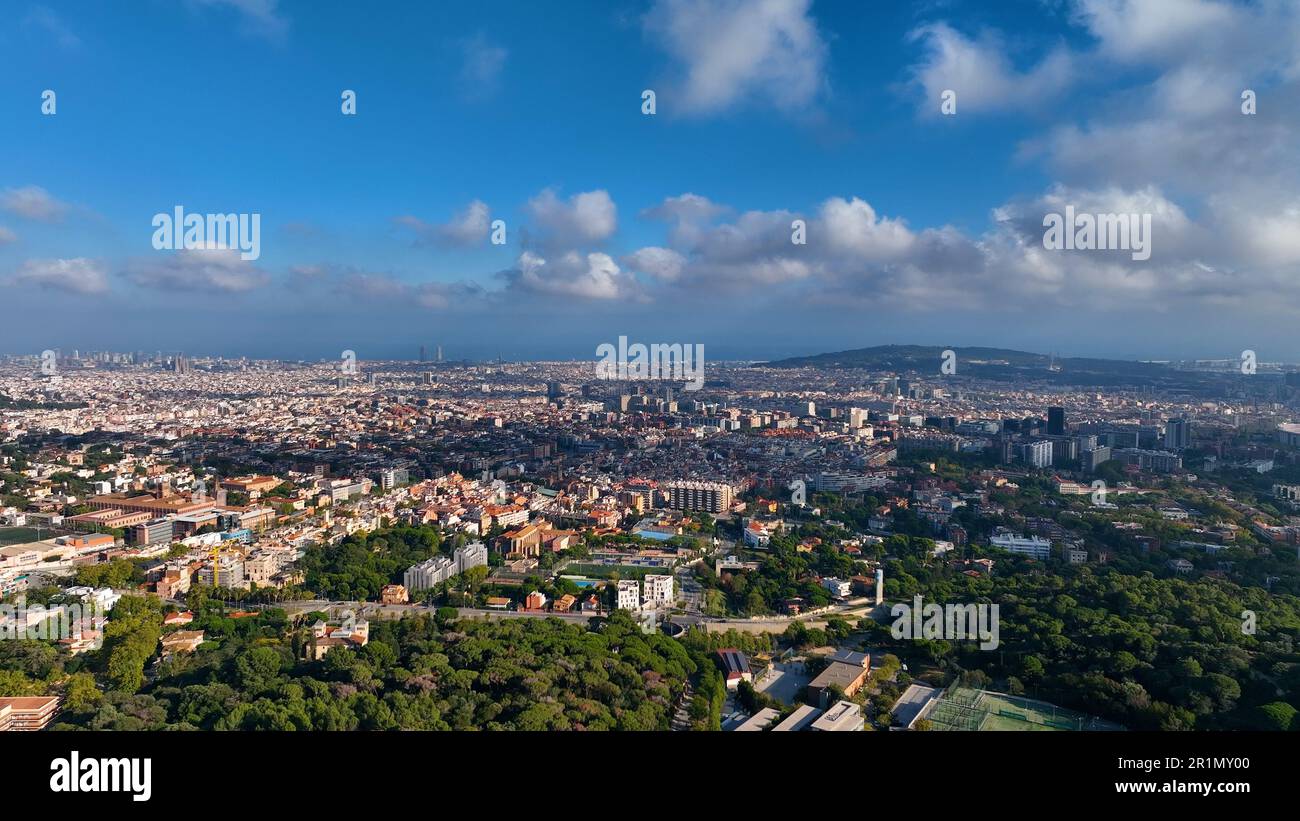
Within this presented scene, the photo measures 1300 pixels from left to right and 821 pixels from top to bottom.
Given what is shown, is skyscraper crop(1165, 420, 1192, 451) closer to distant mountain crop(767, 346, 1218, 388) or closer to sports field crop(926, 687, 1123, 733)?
distant mountain crop(767, 346, 1218, 388)

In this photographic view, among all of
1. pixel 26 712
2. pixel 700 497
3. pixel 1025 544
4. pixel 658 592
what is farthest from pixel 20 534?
pixel 1025 544

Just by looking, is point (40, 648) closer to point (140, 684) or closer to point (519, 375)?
point (140, 684)

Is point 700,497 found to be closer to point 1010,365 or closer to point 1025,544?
point 1025,544

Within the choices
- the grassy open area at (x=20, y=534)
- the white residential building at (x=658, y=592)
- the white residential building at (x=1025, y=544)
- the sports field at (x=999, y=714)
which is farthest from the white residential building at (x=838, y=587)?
the grassy open area at (x=20, y=534)

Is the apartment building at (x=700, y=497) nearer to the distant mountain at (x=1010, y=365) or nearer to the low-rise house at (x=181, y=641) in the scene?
the low-rise house at (x=181, y=641)

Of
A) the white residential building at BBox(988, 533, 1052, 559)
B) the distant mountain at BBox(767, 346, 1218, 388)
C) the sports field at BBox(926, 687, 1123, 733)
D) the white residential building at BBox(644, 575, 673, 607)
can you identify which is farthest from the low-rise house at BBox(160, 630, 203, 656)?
the distant mountain at BBox(767, 346, 1218, 388)
